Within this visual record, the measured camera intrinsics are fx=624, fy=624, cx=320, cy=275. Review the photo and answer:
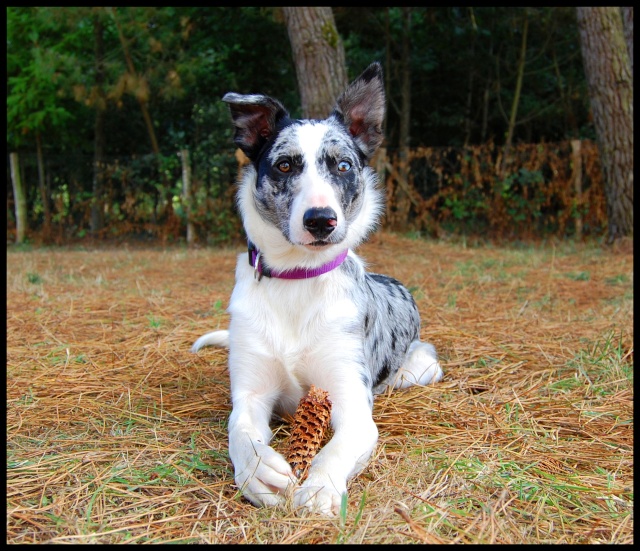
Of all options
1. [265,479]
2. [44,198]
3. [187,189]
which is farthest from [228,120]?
[265,479]

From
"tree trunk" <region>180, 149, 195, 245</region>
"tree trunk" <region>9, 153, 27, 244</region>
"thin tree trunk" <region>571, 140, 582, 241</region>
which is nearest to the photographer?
"thin tree trunk" <region>571, 140, 582, 241</region>

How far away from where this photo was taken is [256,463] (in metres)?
2.46

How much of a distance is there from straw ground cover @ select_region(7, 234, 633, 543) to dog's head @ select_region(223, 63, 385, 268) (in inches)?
39.3

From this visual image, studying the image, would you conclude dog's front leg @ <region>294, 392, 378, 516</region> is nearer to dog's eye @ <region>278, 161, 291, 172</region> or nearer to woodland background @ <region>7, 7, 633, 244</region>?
dog's eye @ <region>278, 161, 291, 172</region>

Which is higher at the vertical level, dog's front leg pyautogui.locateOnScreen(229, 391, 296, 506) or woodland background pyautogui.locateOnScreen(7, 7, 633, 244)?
woodland background pyautogui.locateOnScreen(7, 7, 633, 244)

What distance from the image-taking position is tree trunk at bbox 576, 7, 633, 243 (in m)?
9.54

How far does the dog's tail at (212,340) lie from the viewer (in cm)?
459

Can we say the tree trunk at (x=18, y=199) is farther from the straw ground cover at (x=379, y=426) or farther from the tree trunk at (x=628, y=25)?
the tree trunk at (x=628, y=25)

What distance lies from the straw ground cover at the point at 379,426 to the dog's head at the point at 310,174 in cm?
100

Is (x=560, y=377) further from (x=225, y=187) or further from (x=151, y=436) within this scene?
(x=225, y=187)

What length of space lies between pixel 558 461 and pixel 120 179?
13556 millimetres

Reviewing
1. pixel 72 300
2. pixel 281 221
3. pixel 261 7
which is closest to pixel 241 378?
pixel 281 221

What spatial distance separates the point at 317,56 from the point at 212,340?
6268 mm

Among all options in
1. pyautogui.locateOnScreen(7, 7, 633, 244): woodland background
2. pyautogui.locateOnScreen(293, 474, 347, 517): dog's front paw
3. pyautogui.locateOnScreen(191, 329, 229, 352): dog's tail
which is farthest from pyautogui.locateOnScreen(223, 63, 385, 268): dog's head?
pyautogui.locateOnScreen(7, 7, 633, 244): woodland background
